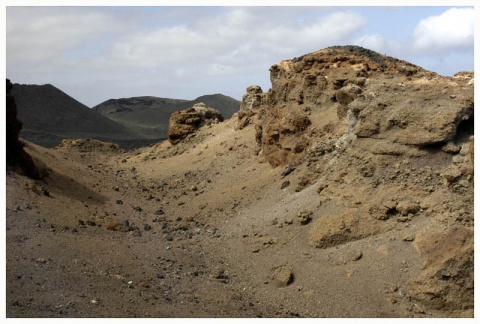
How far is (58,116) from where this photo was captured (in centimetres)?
3872

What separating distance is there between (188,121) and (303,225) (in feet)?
39.1

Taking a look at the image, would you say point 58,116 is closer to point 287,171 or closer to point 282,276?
point 287,171

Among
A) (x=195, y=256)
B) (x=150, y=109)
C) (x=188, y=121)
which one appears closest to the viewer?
(x=195, y=256)

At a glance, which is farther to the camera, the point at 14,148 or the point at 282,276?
the point at 14,148

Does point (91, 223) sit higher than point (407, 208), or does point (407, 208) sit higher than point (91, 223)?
point (407, 208)

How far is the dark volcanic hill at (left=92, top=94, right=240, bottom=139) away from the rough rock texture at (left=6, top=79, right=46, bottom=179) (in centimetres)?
2997

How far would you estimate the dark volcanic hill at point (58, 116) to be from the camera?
119ft

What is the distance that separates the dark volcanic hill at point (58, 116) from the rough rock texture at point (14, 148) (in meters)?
23.4

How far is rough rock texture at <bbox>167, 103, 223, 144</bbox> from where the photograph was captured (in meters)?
20.6

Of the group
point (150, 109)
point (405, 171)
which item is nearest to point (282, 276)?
point (405, 171)

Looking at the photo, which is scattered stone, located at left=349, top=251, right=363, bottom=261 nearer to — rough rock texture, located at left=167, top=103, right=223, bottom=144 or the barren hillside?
the barren hillside

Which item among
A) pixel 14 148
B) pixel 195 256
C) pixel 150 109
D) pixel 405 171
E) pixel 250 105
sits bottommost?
pixel 195 256

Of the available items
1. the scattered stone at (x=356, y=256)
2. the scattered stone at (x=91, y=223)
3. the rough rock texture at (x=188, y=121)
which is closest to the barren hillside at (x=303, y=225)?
the scattered stone at (x=356, y=256)

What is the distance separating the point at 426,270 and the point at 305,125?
5661 mm
